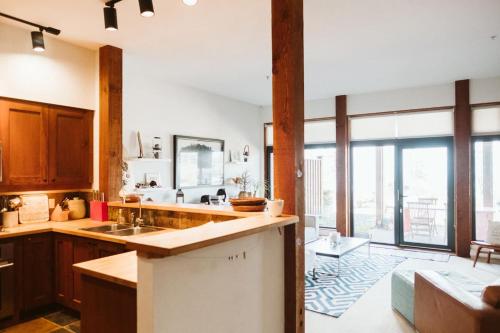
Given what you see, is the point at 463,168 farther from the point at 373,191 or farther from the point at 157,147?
the point at 157,147

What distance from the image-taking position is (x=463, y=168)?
5859 mm

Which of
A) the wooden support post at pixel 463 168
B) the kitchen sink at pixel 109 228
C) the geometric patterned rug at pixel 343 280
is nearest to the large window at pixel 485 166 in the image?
the wooden support post at pixel 463 168

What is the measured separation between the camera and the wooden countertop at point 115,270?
5.82 feet

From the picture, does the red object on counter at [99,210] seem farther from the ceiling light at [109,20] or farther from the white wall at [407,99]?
the white wall at [407,99]

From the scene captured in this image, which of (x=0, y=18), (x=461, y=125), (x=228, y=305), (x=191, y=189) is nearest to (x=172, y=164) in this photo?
(x=191, y=189)

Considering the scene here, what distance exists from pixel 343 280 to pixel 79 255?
325 centimetres

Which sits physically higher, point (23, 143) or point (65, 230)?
point (23, 143)

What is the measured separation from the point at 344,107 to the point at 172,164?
3.66 meters

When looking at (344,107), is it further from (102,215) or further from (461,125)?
(102,215)

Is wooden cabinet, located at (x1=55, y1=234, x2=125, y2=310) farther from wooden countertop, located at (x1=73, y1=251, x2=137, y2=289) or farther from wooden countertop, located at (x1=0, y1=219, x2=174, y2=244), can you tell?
wooden countertop, located at (x1=73, y1=251, x2=137, y2=289)

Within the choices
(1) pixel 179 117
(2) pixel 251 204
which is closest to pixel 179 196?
(1) pixel 179 117

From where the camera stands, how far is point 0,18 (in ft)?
11.2

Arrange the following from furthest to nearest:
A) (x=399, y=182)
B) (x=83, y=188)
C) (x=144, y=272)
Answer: (x=399, y=182) < (x=83, y=188) < (x=144, y=272)

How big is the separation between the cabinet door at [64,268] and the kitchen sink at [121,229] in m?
0.28
